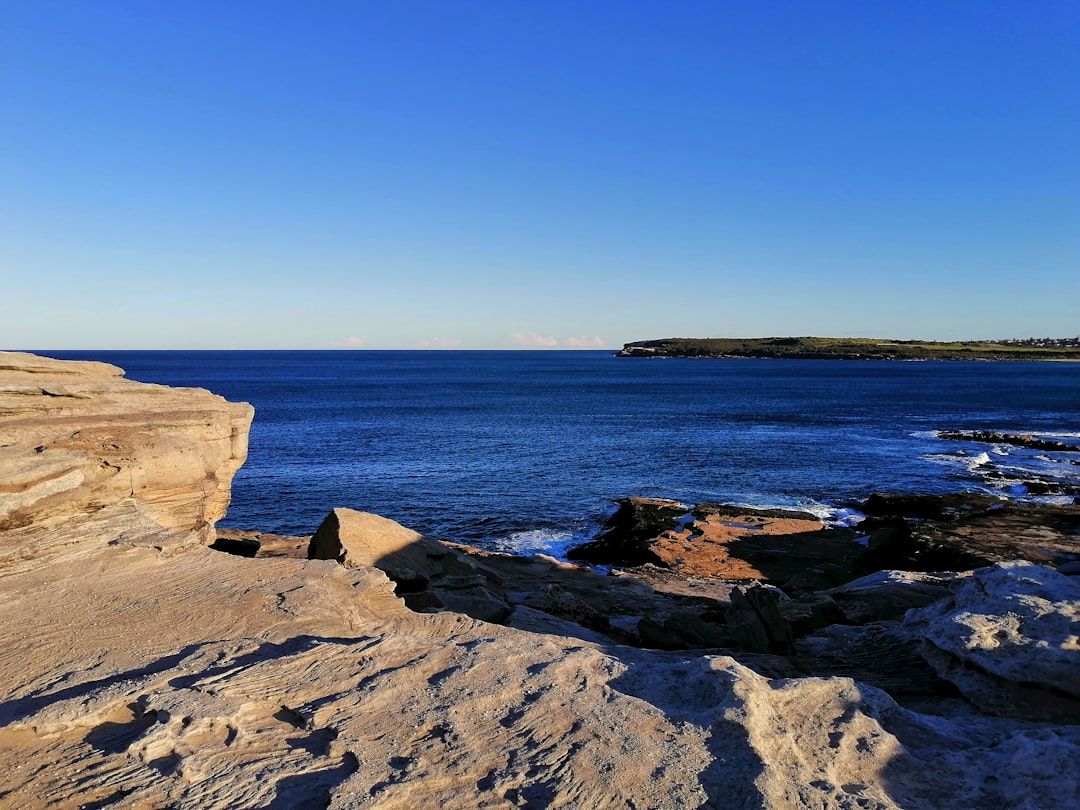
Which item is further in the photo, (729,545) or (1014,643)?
(729,545)

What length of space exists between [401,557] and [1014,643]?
521 inches

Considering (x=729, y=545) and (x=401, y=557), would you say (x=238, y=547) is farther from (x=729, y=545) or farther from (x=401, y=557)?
(x=729, y=545)

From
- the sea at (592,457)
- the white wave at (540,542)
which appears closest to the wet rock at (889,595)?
the white wave at (540,542)

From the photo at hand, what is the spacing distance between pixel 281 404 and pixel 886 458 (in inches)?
2742

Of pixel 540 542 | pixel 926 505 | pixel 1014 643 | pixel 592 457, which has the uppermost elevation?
pixel 1014 643

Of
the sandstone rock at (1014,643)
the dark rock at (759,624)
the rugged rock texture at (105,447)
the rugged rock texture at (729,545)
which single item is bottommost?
the rugged rock texture at (729,545)

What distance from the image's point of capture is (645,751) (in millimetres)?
6836

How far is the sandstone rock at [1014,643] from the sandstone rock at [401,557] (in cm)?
882

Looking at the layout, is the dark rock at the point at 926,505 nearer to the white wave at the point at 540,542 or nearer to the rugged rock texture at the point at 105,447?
the white wave at the point at 540,542

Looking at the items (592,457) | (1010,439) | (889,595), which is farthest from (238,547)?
(1010,439)

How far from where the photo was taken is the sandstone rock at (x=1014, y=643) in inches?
366

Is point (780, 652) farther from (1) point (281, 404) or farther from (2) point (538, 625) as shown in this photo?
(1) point (281, 404)

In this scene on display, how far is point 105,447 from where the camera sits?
540 inches

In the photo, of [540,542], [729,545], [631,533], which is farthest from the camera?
[540,542]
